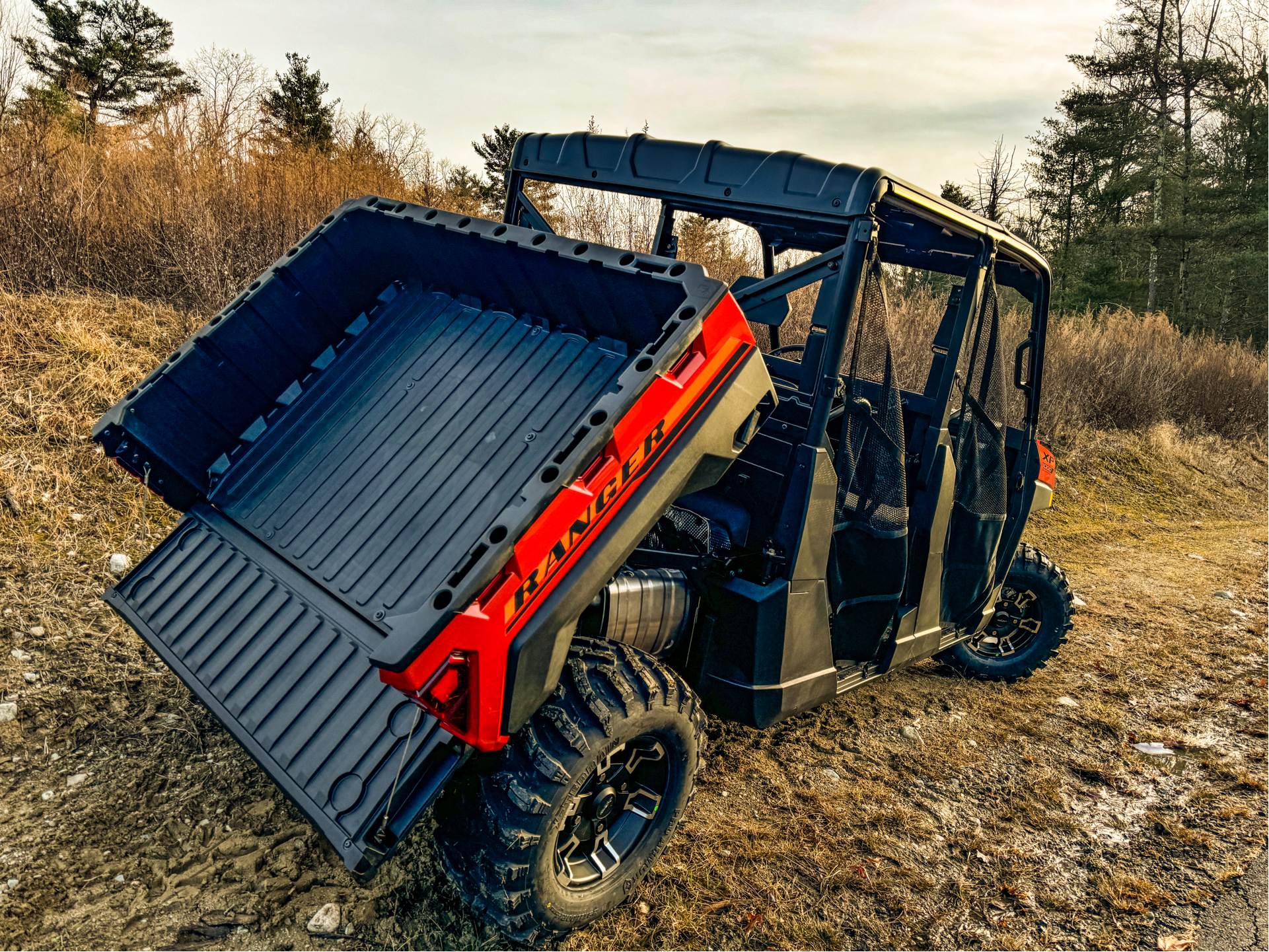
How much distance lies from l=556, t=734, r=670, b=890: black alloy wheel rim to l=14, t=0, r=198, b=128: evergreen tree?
22243 mm

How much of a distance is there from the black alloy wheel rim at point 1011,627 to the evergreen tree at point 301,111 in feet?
30.4

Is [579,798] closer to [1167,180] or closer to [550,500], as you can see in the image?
[550,500]

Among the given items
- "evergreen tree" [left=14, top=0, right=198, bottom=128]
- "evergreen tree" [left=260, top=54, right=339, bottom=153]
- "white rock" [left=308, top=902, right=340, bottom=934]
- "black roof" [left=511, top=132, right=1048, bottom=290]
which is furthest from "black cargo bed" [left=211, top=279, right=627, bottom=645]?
"evergreen tree" [left=14, top=0, right=198, bottom=128]

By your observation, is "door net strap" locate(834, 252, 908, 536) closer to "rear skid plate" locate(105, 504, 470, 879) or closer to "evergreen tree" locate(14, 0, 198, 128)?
"rear skid plate" locate(105, 504, 470, 879)

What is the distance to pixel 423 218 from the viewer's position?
8.85 feet

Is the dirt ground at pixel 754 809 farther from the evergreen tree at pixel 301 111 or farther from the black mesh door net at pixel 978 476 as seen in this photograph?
the evergreen tree at pixel 301 111

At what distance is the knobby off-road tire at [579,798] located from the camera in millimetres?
2016

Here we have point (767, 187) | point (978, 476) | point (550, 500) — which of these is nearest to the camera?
point (550, 500)

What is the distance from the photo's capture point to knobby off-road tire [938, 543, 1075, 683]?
4.34 m

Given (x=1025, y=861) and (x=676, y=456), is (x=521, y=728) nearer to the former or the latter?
(x=676, y=456)

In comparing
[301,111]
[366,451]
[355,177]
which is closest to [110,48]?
[301,111]

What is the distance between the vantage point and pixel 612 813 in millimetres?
2398

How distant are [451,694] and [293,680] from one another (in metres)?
0.78

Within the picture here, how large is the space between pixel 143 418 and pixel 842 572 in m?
2.59
